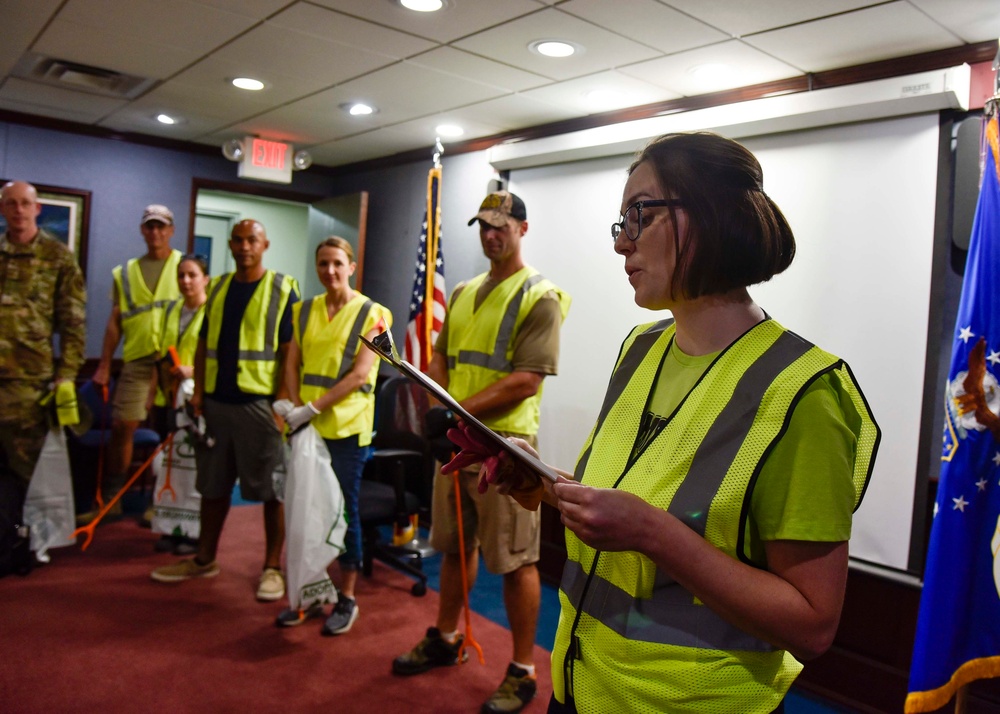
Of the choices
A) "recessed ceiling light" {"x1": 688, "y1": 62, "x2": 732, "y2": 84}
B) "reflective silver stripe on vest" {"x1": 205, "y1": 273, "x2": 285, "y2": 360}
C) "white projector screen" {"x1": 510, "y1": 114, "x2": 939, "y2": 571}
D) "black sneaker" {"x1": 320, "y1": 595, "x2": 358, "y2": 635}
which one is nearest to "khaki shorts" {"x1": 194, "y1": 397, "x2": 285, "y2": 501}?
"reflective silver stripe on vest" {"x1": 205, "y1": 273, "x2": 285, "y2": 360}

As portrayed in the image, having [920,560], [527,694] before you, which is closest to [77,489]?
[527,694]

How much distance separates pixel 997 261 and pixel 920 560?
1239 mm

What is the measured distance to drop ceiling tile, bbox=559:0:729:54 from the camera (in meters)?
2.57

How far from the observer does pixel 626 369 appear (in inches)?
47.5

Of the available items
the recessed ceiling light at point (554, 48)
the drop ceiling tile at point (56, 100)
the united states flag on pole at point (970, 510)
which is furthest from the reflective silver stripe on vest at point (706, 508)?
the drop ceiling tile at point (56, 100)

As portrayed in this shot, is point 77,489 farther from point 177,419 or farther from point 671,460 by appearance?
point 671,460

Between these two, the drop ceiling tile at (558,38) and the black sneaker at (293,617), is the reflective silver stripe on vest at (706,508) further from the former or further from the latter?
the black sneaker at (293,617)

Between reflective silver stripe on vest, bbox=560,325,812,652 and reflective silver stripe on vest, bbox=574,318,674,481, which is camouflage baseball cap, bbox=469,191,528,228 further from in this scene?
reflective silver stripe on vest, bbox=560,325,812,652

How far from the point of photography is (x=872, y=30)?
2619 millimetres

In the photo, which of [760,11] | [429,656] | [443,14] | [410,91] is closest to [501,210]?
[443,14]

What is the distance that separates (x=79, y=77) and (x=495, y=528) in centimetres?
325

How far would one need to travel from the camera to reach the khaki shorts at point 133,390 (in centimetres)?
446

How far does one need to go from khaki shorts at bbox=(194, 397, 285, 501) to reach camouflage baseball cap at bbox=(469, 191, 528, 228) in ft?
4.61

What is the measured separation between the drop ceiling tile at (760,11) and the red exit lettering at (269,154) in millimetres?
3440
